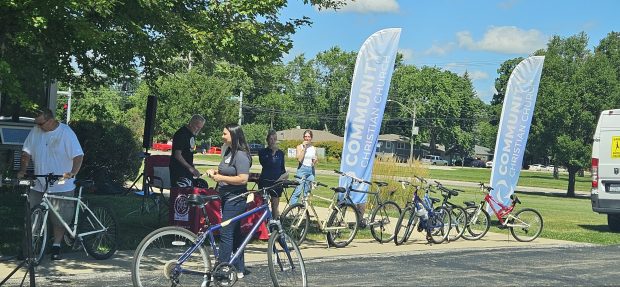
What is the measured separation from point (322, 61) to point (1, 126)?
9736cm

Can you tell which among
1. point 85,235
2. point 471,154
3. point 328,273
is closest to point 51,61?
point 85,235

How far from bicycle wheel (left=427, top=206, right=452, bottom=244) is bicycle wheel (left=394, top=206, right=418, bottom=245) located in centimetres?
34

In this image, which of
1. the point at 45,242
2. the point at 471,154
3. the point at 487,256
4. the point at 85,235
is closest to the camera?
the point at 45,242

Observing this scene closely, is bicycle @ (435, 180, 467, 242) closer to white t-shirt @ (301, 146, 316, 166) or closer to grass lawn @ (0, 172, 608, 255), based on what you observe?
grass lawn @ (0, 172, 608, 255)

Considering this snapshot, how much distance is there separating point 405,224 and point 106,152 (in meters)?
8.82

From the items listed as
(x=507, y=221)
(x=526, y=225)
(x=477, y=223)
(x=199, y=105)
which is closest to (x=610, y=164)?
(x=526, y=225)

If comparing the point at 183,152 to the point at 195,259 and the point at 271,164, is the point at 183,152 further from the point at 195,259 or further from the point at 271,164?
the point at 195,259

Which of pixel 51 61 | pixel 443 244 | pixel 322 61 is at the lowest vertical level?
pixel 443 244

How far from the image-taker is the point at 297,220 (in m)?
10.8

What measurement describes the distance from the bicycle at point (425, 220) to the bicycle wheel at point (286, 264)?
554cm

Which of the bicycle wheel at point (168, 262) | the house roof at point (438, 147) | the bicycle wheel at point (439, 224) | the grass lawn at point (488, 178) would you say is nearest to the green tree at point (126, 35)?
the bicycle wheel at point (168, 262)

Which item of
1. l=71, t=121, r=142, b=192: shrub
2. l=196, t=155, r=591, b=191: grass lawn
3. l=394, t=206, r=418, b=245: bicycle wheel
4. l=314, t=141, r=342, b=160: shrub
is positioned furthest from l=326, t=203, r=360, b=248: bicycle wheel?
l=314, t=141, r=342, b=160: shrub

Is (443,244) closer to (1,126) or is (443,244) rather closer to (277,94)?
(1,126)

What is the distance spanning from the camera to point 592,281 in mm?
8914
